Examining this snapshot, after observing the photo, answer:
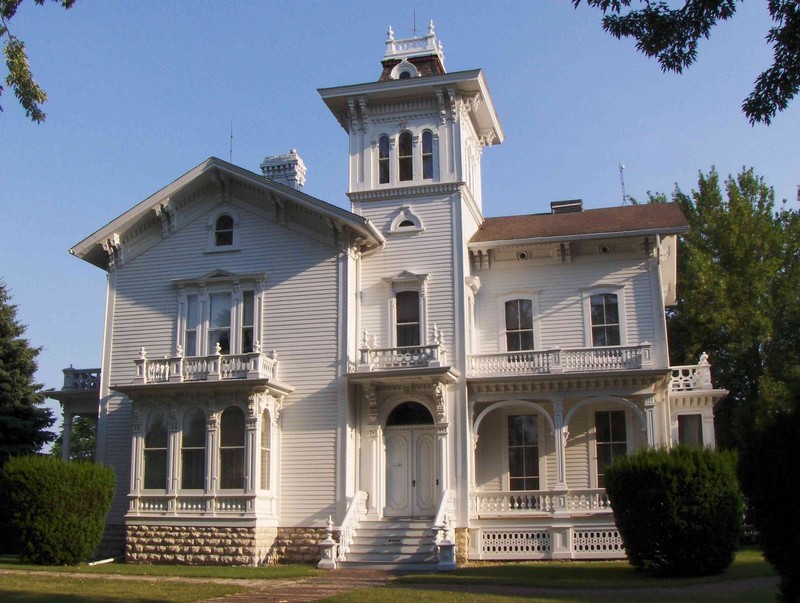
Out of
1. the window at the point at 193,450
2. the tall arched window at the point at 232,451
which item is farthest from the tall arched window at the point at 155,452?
the tall arched window at the point at 232,451

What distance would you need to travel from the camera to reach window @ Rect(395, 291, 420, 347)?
2366cm

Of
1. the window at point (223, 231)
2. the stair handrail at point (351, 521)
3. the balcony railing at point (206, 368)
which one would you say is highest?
the window at point (223, 231)

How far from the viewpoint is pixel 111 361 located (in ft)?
80.3

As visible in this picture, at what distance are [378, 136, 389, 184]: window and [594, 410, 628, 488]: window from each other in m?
8.55

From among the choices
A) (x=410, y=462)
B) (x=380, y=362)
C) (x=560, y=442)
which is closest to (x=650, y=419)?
(x=560, y=442)

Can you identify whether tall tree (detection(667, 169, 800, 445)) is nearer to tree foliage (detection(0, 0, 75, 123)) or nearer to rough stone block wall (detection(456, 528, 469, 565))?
rough stone block wall (detection(456, 528, 469, 565))

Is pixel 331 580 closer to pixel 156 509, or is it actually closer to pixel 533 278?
pixel 156 509

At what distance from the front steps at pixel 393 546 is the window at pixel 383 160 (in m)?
9.28

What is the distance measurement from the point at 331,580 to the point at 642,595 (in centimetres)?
641

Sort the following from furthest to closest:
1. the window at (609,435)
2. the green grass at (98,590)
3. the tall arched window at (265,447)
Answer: the window at (609,435)
the tall arched window at (265,447)
the green grass at (98,590)

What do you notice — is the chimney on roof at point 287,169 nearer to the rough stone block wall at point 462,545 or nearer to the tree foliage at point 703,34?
the rough stone block wall at point 462,545

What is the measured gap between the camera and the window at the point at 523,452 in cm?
2342

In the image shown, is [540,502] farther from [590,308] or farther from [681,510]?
[681,510]

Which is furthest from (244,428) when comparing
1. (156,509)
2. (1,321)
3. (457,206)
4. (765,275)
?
(765,275)
